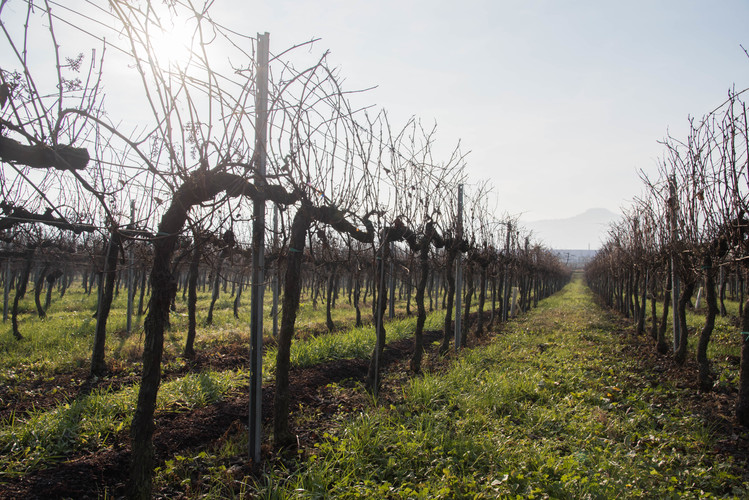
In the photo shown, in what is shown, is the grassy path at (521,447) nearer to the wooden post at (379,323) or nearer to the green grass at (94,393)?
the wooden post at (379,323)

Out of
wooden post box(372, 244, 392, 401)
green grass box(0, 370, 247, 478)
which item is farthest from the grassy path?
green grass box(0, 370, 247, 478)

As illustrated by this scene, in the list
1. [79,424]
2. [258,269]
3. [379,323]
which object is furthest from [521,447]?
[79,424]

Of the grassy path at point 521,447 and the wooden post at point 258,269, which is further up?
the wooden post at point 258,269

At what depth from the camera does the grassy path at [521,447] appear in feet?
11.0

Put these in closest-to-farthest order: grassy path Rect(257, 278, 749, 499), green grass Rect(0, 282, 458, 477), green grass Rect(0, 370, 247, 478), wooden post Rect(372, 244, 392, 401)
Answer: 1. grassy path Rect(257, 278, 749, 499)
2. green grass Rect(0, 370, 247, 478)
3. green grass Rect(0, 282, 458, 477)
4. wooden post Rect(372, 244, 392, 401)

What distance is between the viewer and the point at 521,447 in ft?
13.2

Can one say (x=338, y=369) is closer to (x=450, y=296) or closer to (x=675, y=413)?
(x=450, y=296)

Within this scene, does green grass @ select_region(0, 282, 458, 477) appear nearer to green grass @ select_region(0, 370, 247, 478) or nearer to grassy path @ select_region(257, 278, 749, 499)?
green grass @ select_region(0, 370, 247, 478)

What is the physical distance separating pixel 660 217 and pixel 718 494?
22.8 ft

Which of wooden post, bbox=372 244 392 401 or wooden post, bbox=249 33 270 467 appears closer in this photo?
wooden post, bbox=249 33 270 467

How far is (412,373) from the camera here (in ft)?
24.2

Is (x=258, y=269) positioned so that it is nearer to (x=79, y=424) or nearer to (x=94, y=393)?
(x=79, y=424)

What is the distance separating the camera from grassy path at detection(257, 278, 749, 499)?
11.0 ft

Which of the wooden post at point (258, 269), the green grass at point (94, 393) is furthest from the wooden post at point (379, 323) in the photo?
the wooden post at point (258, 269)
